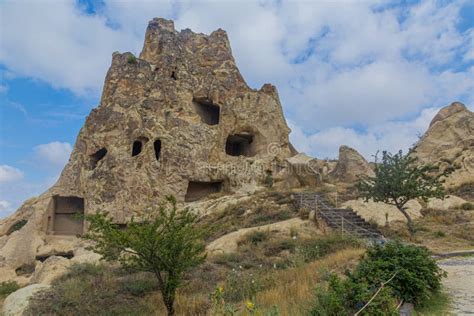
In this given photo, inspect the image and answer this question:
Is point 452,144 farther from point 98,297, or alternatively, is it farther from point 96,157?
point 98,297

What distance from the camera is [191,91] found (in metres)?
27.0

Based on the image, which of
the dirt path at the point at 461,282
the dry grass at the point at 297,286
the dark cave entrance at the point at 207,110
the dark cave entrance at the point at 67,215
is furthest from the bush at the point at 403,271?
the dark cave entrance at the point at 67,215

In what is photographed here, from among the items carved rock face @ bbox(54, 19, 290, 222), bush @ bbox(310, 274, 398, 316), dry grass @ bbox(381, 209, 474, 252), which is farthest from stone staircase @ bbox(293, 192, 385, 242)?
carved rock face @ bbox(54, 19, 290, 222)

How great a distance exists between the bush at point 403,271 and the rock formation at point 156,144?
18909 mm

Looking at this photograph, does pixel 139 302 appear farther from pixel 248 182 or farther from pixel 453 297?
pixel 248 182

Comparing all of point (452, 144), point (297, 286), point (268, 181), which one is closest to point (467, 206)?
point (452, 144)

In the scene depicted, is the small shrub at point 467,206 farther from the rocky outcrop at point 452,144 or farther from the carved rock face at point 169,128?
the carved rock face at point 169,128

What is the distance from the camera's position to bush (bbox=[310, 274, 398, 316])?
4.18 meters

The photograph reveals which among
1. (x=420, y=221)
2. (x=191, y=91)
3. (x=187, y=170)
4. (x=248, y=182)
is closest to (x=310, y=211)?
(x=420, y=221)

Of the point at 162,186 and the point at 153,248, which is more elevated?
the point at 162,186

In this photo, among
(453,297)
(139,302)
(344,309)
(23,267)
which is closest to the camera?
(344,309)

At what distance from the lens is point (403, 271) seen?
5.30 meters

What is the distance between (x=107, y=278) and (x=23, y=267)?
15.2 m

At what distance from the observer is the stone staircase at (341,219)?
12977mm
